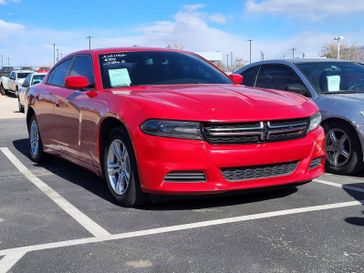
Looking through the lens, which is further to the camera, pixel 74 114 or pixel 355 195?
pixel 74 114

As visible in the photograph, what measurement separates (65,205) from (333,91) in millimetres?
3841

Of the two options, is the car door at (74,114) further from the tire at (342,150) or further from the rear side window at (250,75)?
the tire at (342,150)

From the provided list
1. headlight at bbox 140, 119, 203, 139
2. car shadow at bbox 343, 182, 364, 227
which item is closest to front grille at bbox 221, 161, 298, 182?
headlight at bbox 140, 119, 203, 139

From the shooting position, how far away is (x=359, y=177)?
639 centimetres

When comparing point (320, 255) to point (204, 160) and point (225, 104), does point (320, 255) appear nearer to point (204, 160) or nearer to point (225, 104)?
point (204, 160)

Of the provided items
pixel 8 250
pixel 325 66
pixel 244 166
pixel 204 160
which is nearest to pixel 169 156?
pixel 204 160

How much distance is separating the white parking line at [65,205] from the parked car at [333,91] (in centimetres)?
331

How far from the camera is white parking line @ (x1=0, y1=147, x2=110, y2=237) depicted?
4.37 m

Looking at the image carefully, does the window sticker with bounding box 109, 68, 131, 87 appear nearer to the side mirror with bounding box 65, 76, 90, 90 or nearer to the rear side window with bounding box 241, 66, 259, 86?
the side mirror with bounding box 65, 76, 90, 90

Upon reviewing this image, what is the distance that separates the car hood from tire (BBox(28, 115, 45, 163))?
2.70 metres

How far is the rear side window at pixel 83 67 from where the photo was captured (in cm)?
596

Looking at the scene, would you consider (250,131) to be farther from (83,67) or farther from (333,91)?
(333,91)

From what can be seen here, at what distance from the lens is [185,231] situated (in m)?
4.26

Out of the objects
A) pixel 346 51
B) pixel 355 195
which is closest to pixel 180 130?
pixel 355 195
